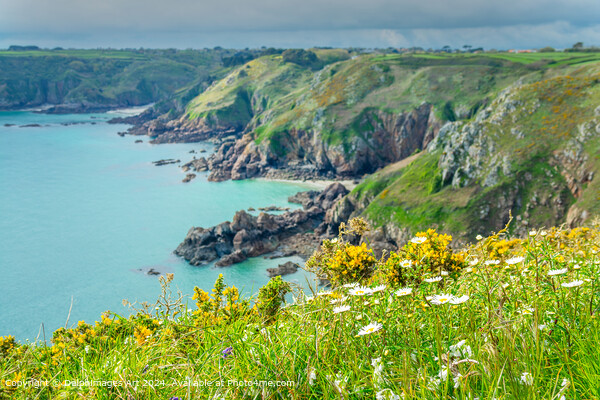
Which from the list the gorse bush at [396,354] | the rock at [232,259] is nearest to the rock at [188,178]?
the rock at [232,259]

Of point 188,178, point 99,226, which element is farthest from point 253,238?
point 188,178

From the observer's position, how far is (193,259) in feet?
213

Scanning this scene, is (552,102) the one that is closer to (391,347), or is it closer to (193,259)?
(193,259)

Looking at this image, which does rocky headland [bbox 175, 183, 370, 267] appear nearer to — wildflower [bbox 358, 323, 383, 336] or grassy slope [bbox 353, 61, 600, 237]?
grassy slope [bbox 353, 61, 600, 237]

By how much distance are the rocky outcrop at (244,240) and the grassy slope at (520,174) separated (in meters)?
13.5

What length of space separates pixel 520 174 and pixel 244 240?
4426 centimetres

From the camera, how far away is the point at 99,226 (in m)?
84.9

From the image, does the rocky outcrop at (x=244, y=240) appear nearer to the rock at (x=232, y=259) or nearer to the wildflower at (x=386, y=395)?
the rock at (x=232, y=259)

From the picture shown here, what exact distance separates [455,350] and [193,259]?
6405cm

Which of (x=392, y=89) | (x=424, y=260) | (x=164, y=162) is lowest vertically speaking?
(x=164, y=162)

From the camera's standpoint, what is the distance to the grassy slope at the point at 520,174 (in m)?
59.2

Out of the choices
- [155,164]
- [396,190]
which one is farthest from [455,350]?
[155,164]

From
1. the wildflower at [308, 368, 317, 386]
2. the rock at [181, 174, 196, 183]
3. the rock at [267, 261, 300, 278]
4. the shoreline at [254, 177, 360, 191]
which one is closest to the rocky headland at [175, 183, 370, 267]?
the rock at [267, 261, 300, 278]

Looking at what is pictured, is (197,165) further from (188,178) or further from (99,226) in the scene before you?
(99,226)
